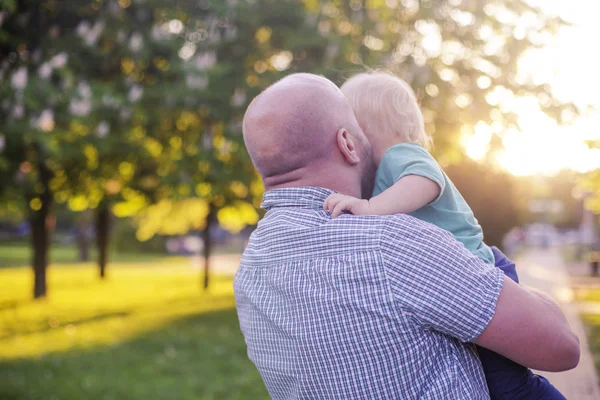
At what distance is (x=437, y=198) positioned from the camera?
198 centimetres

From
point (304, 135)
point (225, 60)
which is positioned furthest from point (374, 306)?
point (225, 60)

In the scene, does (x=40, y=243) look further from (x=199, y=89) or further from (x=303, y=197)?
(x=303, y=197)

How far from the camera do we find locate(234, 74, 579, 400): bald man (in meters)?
1.57

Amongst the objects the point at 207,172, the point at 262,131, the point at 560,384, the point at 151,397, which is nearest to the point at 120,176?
the point at 207,172

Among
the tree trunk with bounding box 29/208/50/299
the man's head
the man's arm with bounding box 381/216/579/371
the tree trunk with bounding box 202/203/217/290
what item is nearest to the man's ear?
the man's head

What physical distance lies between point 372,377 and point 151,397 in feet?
23.2

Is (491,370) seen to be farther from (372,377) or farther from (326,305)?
(326,305)

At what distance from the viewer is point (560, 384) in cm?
736

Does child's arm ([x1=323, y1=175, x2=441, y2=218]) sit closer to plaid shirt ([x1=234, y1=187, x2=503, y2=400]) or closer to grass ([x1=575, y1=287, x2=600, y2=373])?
plaid shirt ([x1=234, y1=187, x2=503, y2=400])

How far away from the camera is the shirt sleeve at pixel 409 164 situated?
1962 millimetres

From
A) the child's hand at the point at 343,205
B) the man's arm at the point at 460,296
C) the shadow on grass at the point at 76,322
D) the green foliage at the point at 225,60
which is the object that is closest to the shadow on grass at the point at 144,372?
the shadow on grass at the point at 76,322

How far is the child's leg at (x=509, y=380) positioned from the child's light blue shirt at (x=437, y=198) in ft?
0.93

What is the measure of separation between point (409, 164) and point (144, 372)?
8.35 meters

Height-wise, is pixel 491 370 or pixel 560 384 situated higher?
pixel 491 370
